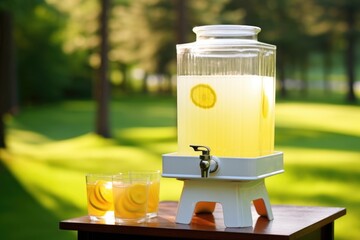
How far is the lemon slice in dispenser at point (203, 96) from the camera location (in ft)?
9.76

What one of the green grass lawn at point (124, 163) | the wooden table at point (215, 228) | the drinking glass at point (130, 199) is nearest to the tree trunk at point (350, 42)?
the green grass lawn at point (124, 163)

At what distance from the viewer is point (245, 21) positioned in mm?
28500

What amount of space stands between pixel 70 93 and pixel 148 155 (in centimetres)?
1963

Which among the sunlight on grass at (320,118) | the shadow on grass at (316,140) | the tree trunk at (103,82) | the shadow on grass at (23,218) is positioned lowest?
the sunlight on grass at (320,118)

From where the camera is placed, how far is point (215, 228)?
9.25ft

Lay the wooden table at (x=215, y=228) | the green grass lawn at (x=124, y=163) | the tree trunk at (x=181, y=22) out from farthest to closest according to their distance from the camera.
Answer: the tree trunk at (x=181, y=22) → the green grass lawn at (x=124, y=163) → the wooden table at (x=215, y=228)

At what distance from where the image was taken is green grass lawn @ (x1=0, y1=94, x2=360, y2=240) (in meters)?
8.73

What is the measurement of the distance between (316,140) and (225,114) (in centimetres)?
1107

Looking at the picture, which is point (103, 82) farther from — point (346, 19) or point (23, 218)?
point (346, 19)

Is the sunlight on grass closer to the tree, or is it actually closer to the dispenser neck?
the tree

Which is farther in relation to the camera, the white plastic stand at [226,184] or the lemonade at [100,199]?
the lemonade at [100,199]

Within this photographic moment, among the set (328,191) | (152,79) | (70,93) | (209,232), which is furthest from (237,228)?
(152,79)

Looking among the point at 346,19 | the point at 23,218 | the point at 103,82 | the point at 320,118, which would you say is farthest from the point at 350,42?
the point at 23,218

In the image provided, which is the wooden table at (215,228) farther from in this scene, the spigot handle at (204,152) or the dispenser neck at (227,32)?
the dispenser neck at (227,32)
